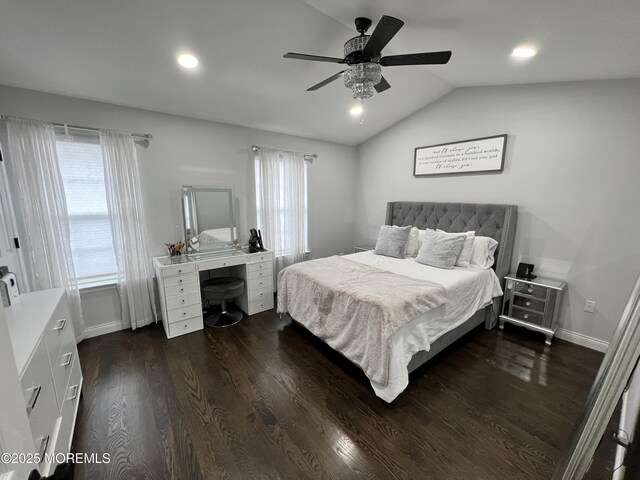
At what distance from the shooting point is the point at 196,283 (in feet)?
9.47

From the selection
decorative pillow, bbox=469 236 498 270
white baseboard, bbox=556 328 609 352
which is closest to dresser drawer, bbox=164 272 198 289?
decorative pillow, bbox=469 236 498 270

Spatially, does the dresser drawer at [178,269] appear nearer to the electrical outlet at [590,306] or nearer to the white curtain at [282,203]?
the white curtain at [282,203]

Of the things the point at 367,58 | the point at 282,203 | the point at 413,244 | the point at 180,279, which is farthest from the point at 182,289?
the point at 413,244

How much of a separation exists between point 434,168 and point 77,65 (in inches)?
154

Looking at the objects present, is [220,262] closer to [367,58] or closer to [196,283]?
[196,283]

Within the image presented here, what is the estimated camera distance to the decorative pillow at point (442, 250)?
292 centimetres

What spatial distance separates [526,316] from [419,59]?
2.80 meters

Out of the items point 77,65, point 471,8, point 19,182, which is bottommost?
point 19,182

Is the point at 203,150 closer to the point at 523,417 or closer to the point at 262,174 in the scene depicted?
the point at 262,174

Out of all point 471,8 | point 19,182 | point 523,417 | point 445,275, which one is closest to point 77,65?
point 19,182

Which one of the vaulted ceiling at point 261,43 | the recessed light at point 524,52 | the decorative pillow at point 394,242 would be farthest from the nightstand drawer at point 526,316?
the recessed light at point 524,52

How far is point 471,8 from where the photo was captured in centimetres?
170

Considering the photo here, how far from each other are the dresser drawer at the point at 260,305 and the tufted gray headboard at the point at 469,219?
7.36 feet

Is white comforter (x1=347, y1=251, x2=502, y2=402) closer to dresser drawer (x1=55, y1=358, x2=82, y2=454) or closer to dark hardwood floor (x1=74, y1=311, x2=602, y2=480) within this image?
dark hardwood floor (x1=74, y1=311, x2=602, y2=480)
